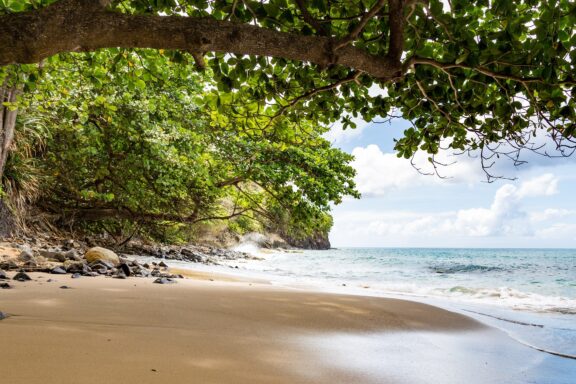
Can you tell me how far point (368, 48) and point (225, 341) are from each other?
9.25 feet

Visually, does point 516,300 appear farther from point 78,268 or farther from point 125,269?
point 78,268

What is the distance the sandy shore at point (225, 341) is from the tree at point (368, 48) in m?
1.73

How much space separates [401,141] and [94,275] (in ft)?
17.5

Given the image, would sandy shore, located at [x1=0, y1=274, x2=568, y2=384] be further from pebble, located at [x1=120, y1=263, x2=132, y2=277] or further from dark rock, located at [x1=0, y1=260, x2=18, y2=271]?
pebble, located at [x1=120, y1=263, x2=132, y2=277]

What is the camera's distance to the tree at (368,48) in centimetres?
230

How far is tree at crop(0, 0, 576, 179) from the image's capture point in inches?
90.7

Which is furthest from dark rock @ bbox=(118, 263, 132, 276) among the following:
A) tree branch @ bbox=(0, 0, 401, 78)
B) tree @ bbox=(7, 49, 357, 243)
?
tree branch @ bbox=(0, 0, 401, 78)

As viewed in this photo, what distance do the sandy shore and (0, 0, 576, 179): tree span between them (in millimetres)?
1726

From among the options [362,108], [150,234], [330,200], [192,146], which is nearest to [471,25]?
[362,108]

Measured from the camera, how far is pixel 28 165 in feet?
39.3

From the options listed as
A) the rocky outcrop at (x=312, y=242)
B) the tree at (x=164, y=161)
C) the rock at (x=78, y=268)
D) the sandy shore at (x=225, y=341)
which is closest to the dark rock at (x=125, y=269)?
the rock at (x=78, y=268)

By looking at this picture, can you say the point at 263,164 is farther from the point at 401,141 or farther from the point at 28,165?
the point at 28,165

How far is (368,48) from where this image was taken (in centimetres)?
371

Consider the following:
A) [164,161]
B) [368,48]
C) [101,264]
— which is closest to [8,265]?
[101,264]
